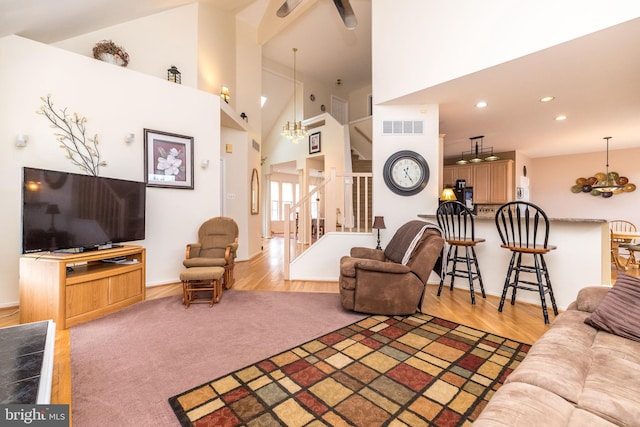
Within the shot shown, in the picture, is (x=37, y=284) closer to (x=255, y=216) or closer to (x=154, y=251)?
(x=154, y=251)

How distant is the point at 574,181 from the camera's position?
6996 millimetres

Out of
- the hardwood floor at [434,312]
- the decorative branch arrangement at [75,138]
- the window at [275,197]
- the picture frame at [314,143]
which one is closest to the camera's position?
the hardwood floor at [434,312]

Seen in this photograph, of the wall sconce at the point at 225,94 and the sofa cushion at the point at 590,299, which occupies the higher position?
the wall sconce at the point at 225,94

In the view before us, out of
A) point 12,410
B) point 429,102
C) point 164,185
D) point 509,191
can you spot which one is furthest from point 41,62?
point 509,191

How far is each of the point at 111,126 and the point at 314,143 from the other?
16.8 feet

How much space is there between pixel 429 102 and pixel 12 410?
15.3ft

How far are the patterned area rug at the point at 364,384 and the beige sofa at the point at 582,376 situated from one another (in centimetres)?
53

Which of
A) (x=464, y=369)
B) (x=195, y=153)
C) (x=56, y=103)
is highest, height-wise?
(x=56, y=103)

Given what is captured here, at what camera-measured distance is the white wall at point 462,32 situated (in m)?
2.40

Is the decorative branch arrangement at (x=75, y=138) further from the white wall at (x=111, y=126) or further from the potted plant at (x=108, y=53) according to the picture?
the potted plant at (x=108, y=53)

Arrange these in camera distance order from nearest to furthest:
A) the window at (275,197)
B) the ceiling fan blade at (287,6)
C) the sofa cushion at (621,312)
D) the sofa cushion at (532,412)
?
the sofa cushion at (532,412)
the sofa cushion at (621,312)
the ceiling fan blade at (287,6)
the window at (275,197)

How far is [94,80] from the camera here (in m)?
3.38

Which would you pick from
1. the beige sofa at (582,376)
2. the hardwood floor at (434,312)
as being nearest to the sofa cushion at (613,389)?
the beige sofa at (582,376)

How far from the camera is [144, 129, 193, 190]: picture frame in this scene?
3.76m
